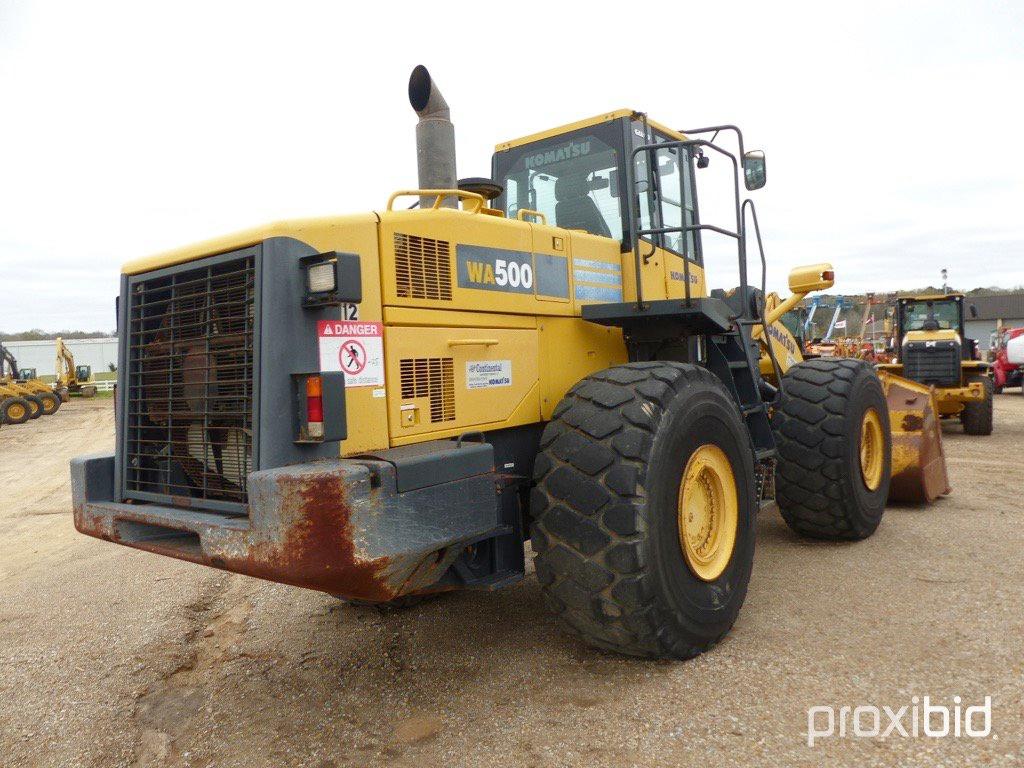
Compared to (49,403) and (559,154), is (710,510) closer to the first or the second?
(559,154)

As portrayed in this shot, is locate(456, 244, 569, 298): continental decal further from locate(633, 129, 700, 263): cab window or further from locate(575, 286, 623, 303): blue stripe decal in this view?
locate(633, 129, 700, 263): cab window

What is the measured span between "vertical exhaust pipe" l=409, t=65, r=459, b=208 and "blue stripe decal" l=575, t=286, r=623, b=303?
100cm

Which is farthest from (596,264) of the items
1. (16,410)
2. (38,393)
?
(38,393)

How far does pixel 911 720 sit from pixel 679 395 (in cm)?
155

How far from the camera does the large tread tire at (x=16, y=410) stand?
23.2m

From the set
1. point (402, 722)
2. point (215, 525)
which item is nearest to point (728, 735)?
point (402, 722)

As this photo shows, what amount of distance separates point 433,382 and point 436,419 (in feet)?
0.54

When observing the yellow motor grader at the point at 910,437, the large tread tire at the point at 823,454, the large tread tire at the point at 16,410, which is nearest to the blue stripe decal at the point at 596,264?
the large tread tire at the point at 823,454

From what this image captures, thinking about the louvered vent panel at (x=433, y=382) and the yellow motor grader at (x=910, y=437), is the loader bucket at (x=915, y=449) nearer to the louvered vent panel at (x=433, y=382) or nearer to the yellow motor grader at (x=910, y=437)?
the yellow motor grader at (x=910, y=437)

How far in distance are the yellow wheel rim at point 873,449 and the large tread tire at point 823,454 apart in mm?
273

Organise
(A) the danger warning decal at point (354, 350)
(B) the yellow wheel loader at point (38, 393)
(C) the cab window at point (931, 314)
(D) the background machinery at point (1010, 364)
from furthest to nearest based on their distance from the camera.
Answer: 1. (B) the yellow wheel loader at point (38, 393)
2. (D) the background machinery at point (1010, 364)
3. (C) the cab window at point (931, 314)
4. (A) the danger warning decal at point (354, 350)

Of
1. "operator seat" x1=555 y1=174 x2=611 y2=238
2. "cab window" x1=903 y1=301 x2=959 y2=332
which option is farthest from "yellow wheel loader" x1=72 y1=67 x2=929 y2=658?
"cab window" x1=903 y1=301 x2=959 y2=332

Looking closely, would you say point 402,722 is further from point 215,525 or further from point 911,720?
point 911,720

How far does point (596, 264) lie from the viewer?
4.39m
